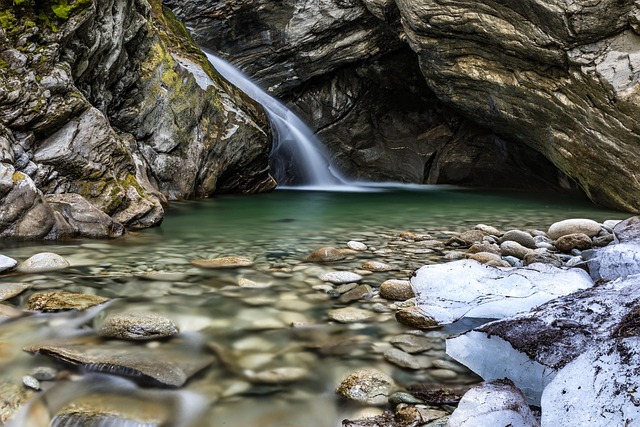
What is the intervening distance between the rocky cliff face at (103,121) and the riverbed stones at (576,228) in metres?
4.96

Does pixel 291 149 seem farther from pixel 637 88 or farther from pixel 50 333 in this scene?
pixel 50 333

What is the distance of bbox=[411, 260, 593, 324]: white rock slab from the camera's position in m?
2.75

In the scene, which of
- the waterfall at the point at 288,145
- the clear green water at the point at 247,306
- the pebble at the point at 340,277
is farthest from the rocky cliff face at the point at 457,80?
the pebble at the point at 340,277

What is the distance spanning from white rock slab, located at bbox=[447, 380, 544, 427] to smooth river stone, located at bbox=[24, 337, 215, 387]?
1174mm

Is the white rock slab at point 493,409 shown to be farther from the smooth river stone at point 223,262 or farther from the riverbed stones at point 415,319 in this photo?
the smooth river stone at point 223,262

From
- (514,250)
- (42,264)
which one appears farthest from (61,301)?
(514,250)

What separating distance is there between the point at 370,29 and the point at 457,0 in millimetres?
4497

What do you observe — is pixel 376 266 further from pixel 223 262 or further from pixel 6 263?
→ pixel 6 263

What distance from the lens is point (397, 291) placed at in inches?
122

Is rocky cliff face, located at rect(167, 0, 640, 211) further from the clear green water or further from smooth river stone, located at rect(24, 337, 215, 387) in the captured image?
smooth river stone, located at rect(24, 337, 215, 387)

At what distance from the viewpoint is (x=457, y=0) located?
29.5 feet

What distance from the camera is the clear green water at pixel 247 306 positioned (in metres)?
1.99

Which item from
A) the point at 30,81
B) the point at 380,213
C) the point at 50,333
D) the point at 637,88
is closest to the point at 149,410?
the point at 50,333

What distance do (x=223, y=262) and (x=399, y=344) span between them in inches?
80.1
